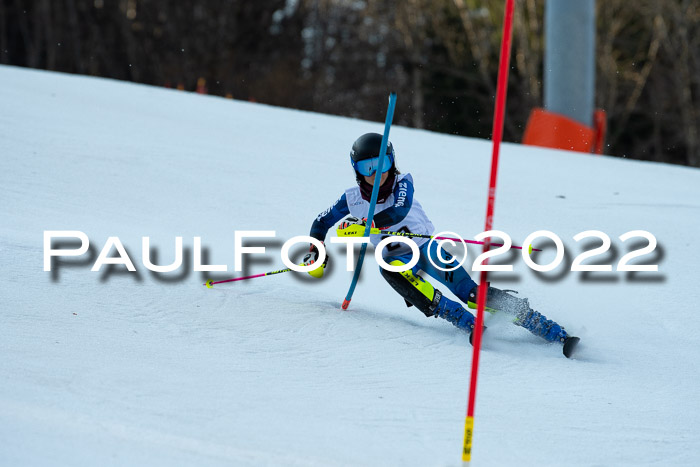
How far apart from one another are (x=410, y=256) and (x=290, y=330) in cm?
86

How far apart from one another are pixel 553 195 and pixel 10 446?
646 centimetres

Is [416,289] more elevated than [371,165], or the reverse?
[371,165]

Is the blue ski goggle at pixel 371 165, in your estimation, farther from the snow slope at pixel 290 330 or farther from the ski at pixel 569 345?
the ski at pixel 569 345

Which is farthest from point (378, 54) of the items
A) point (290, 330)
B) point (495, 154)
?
point (495, 154)

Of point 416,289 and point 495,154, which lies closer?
point 495,154

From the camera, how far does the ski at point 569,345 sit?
474 centimetres

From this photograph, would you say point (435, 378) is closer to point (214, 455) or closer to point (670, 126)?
point (214, 455)

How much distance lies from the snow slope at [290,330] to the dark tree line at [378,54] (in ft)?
58.6

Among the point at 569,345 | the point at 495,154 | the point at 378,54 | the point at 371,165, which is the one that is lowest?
the point at 569,345

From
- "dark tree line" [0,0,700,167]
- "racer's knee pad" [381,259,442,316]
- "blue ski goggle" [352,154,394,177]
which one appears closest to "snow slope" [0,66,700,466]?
"racer's knee pad" [381,259,442,316]

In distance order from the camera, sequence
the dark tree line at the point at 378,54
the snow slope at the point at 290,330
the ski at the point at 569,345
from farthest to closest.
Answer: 1. the dark tree line at the point at 378,54
2. the ski at the point at 569,345
3. the snow slope at the point at 290,330

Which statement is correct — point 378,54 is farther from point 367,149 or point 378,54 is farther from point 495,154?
point 495,154

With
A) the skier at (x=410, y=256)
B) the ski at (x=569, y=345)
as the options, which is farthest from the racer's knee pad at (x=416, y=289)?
the ski at (x=569, y=345)

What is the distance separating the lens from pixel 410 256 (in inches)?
197
